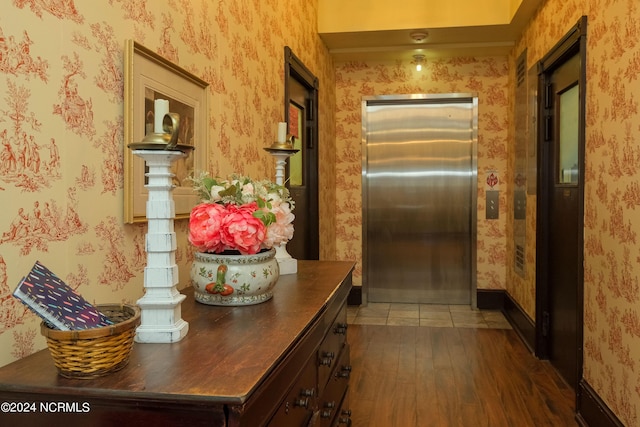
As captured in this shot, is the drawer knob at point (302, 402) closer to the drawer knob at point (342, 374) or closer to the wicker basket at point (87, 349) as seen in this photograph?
the wicker basket at point (87, 349)

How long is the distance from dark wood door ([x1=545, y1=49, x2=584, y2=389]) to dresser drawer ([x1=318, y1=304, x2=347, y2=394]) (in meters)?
1.46

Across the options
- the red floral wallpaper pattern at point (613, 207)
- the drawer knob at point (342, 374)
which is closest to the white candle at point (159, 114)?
the drawer knob at point (342, 374)

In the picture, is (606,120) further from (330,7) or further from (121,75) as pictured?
(330,7)

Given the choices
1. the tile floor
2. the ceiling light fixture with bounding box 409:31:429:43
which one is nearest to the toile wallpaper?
the ceiling light fixture with bounding box 409:31:429:43

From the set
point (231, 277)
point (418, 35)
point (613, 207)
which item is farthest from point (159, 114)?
point (418, 35)

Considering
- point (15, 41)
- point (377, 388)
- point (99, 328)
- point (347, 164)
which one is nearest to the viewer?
point (99, 328)

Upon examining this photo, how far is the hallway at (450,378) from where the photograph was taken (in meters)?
2.75

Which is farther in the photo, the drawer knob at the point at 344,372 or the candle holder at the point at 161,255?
the drawer knob at the point at 344,372

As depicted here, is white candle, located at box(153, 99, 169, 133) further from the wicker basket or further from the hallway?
the hallway

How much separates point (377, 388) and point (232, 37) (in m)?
2.13

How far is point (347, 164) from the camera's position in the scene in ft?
17.8

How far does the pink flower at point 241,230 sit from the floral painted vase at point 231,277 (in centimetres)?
4

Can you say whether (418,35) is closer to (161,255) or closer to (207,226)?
(207,226)

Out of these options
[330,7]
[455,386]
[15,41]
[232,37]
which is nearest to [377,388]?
[455,386]
